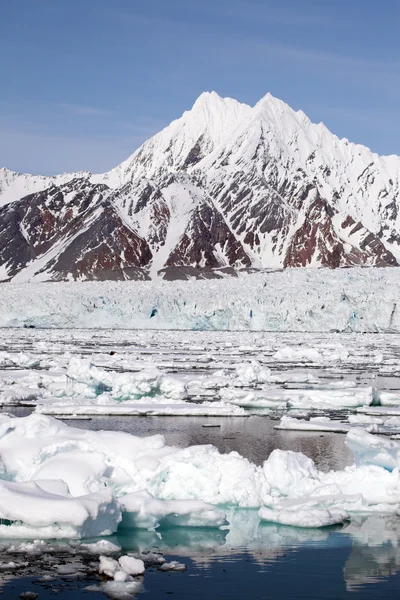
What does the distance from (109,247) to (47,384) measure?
137 m

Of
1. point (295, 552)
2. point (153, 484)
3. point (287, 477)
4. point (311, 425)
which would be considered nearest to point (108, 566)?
point (295, 552)

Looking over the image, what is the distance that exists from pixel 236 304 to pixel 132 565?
164 ft

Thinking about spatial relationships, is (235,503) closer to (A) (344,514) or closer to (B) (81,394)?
(A) (344,514)

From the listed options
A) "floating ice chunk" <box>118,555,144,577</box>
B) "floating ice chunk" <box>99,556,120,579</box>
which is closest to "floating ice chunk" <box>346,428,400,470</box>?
"floating ice chunk" <box>118,555,144,577</box>

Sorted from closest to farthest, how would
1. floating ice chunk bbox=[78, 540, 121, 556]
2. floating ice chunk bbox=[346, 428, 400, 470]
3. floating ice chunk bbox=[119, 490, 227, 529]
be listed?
floating ice chunk bbox=[78, 540, 121, 556] → floating ice chunk bbox=[119, 490, 227, 529] → floating ice chunk bbox=[346, 428, 400, 470]

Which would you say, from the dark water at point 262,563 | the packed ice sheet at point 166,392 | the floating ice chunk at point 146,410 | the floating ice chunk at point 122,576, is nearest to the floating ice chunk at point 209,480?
the dark water at point 262,563

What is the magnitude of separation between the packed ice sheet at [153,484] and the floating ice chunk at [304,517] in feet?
0.04

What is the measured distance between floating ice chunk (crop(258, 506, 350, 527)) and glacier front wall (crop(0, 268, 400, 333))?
45.1 meters

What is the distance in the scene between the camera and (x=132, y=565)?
805cm

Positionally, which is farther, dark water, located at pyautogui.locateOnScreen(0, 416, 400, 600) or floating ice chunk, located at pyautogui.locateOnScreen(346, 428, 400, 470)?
floating ice chunk, located at pyautogui.locateOnScreen(346, 428, 400, 470)

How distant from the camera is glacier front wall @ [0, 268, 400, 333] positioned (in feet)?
180

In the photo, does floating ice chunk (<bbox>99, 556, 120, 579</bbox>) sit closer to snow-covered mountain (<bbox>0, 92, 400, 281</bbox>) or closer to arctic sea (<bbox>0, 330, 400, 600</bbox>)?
arctic sea (<bbox>0, 330, 400, 600</bbox>)

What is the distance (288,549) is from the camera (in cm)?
914

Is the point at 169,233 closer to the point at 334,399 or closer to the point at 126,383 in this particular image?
the point at 126,383
